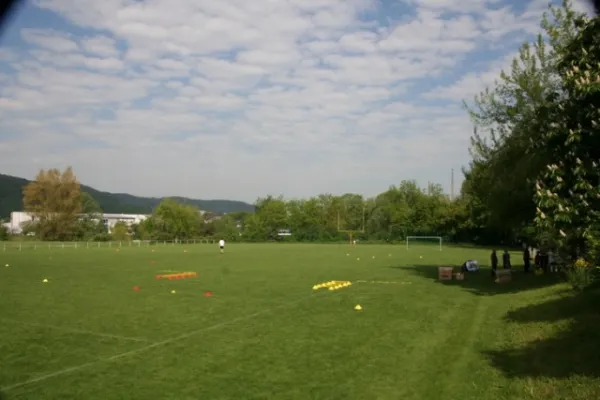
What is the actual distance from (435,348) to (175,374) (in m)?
4.87

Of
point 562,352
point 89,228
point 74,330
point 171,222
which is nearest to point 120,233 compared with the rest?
point 89,228

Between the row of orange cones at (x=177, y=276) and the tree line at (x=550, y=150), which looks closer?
the tree line at (x=550, y=150)

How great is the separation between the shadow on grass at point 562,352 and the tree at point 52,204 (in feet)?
294

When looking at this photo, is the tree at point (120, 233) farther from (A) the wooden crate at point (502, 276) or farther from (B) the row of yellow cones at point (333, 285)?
(A) the wooden crate at point (502, 276)

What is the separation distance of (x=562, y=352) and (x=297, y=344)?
466 cm

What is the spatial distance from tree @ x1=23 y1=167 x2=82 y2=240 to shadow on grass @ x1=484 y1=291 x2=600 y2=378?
89.5m

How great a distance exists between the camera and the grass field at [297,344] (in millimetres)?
7621

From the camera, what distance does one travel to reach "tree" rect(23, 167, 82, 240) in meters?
89.5

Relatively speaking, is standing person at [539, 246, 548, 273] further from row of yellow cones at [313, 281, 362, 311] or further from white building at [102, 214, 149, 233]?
white building at [102, 214, 149, 233]

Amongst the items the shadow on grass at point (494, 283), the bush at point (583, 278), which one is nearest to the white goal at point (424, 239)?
the shadow on grass at point (494, 283)

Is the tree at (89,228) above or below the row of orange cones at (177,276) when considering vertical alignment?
above

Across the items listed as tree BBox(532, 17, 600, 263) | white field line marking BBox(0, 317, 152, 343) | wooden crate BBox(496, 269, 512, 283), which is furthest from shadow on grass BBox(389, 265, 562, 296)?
white field line marking BBox(0, 317, 152, 343)

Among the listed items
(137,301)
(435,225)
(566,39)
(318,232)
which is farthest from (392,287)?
(318,232)

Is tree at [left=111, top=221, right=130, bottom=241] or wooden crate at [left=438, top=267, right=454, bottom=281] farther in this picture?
tree at [left=111, top=221, right=130, bottom=241]
